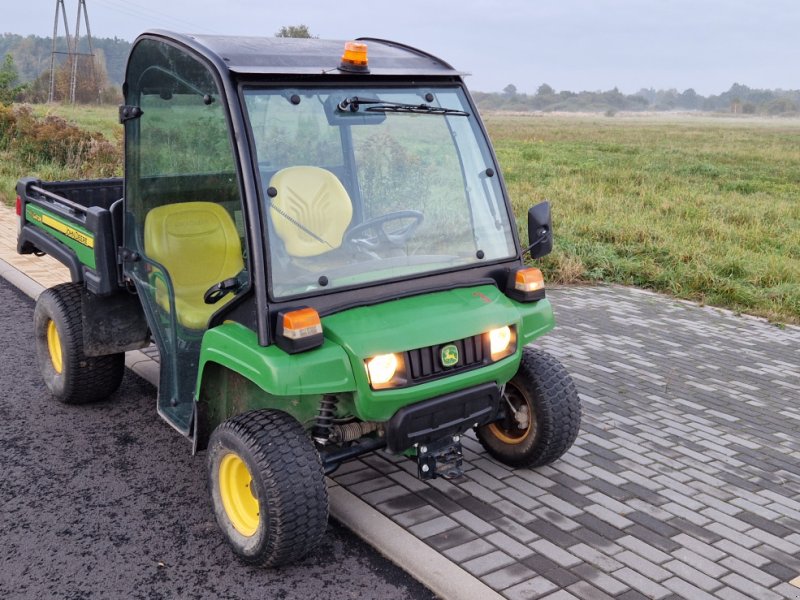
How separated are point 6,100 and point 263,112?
24017mm

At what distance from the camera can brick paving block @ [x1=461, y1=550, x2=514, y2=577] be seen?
3.42 metres

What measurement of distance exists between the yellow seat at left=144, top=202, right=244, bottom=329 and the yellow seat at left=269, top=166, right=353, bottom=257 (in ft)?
1.93

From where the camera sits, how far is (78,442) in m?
4.75

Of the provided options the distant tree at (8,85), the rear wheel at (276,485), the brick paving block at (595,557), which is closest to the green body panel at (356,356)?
the rear wheel at (276,485)

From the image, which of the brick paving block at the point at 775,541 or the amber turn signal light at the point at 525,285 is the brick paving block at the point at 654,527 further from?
the amber turn signal light at the point at 525,285

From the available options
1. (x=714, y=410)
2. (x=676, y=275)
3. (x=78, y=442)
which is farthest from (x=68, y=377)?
(x=676, y=275)

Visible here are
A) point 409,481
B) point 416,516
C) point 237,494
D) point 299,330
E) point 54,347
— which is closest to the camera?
point 299,330

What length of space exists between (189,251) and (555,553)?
7.63 feet

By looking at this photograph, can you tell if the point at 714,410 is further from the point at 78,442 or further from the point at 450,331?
the point at 78,442

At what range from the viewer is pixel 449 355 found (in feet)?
11.6

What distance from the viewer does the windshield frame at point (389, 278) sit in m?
3.38

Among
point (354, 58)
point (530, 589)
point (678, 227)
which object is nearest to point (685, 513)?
point (530, 589)

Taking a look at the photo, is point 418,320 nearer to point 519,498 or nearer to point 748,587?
point 519,498

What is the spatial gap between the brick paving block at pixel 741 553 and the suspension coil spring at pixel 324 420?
70.0 inches
